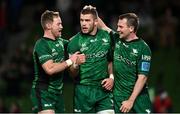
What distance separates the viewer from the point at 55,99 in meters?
9.79

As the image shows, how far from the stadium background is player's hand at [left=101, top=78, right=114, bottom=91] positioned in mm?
5909

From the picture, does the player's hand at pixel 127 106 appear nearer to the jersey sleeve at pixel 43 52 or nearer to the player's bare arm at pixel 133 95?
the player's bare arm at pixel 133 95

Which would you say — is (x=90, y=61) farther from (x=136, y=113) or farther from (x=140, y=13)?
(x=140, y=13)

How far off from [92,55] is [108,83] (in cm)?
49

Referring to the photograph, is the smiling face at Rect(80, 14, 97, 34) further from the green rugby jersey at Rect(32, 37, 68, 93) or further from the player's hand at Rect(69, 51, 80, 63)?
the green rugby jersey at Rect(32, 37, 68, 93)

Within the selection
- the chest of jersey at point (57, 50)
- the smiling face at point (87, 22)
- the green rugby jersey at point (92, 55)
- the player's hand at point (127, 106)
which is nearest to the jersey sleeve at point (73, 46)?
the green rugby jersey at point (92, 55)

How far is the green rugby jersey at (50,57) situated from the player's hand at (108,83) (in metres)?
0.69

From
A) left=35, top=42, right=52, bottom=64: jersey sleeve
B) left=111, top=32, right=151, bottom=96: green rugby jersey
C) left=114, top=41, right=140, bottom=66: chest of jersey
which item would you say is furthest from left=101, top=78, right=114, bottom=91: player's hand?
left=35, top=42, right=52, bottom=64: jersey sleeve

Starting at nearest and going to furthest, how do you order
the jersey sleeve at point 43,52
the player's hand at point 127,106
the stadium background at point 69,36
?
1. the player's hand at point 127,106
2. the jersey sleeve at point 43,52
3. the stadium background at point 69,36

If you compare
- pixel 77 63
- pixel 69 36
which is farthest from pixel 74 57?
pixel 69 36

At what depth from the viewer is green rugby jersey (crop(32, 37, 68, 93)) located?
9.64 metres

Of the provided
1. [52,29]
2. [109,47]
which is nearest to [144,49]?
[109,47]

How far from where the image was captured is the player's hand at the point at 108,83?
9578 mm

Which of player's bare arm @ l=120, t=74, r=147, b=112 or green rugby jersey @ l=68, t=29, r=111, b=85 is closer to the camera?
player's bare arm @ l=120, t=74, r=147, b=112
